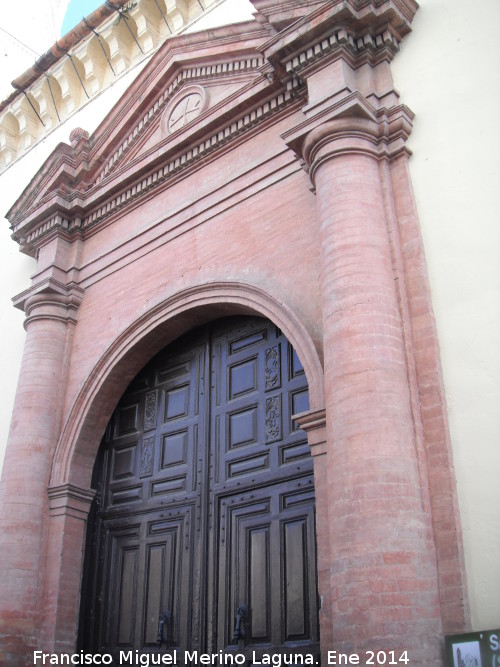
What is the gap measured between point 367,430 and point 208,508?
2.41m

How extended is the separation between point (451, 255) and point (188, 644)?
3780mm

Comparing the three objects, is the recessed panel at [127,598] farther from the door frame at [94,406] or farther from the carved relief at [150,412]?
the carved relief at [150,412]

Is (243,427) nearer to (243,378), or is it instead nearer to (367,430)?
(243,378)

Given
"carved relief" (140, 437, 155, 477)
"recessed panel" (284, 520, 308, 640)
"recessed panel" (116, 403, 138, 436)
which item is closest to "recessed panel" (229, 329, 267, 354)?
"carved relief" (140, 437, 155, 477)

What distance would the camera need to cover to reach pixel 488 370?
463 centimetres

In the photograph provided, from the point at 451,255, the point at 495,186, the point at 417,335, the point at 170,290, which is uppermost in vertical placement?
the point at 170,290

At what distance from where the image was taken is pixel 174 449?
279 inches

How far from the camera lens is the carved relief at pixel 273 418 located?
6.22 m

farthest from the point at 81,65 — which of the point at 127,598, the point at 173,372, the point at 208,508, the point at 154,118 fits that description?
the point at 127,598

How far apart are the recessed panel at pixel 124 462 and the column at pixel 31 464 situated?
0.65 metres

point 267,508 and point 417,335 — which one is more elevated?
point 417,335

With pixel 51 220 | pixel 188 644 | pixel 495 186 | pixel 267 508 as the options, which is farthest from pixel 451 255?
pixel 51 220

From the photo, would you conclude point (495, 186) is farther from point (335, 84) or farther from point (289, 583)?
point (289, 583)

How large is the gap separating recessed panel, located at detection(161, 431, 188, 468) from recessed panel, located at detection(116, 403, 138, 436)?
54 centimetres
